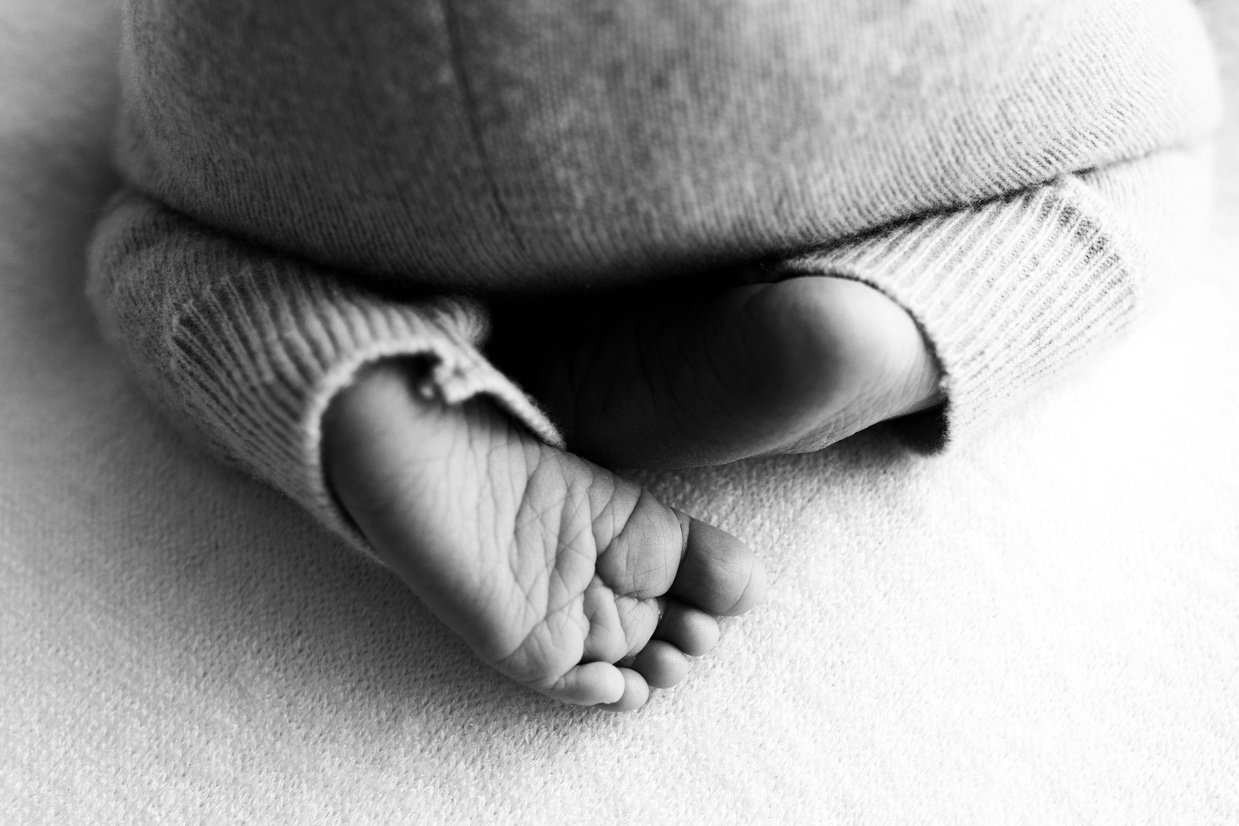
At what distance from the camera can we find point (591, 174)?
505 millimetres

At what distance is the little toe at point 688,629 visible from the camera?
23.8 inches

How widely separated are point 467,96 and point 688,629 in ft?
1.08

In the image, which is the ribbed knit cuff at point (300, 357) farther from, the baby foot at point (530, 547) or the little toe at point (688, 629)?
the little toe at point (688, 629)

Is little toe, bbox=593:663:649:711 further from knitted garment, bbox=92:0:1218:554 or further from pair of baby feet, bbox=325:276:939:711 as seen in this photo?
knitted garment, bbox=92:0:1218:554

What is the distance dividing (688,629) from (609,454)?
12 centimetres

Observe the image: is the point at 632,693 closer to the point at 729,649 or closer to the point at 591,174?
the point at 729,649

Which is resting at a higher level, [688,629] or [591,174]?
[591,174]

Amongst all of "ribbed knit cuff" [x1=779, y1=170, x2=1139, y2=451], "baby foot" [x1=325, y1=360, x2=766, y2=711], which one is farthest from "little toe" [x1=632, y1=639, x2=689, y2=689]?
"ribbed knit cuff" [x1=779, y1=170, x2=1139, y2=451]

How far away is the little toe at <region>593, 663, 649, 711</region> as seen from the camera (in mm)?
589

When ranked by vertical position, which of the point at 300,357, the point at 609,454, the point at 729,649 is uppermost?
the point at 300,357

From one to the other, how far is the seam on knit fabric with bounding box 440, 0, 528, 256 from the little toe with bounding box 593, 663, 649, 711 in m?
0.27

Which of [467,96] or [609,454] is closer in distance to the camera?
[467,96]

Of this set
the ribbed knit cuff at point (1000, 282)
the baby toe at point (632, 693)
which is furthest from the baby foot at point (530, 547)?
the ribbed knit cuff at point (1000, 282)

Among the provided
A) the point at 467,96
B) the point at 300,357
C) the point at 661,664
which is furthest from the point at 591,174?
the point at 661,664
